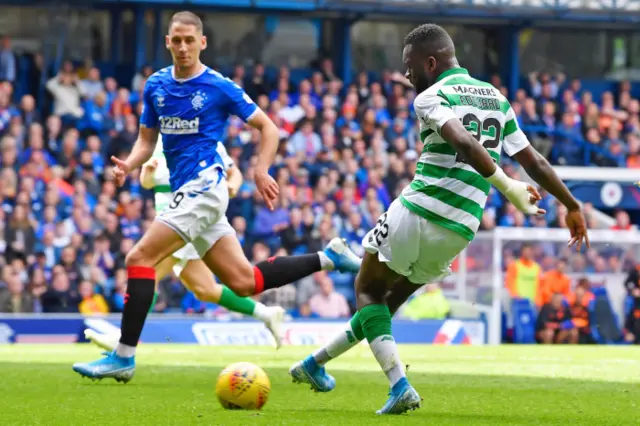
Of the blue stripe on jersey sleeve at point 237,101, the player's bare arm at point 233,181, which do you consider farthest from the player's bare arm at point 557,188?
the player's bare arm at point 233,181

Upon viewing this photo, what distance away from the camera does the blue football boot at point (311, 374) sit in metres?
8.14

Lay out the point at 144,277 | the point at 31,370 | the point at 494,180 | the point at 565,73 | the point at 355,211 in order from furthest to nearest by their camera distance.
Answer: the point at 565,73 < the point at 355,211 < the point at 31,370 < the point at 144,277 < the point at 494,180

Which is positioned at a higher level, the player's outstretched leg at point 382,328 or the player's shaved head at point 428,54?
the player's shaved head at point 428,54

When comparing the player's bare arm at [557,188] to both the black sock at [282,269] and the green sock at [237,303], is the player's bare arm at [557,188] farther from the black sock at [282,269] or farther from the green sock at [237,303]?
the green sock at [237,303]

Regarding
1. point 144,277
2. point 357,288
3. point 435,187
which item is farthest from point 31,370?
point 435,187

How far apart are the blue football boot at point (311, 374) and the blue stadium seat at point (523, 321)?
37.1 ft

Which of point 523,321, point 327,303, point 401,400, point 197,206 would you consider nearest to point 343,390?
point 197,206

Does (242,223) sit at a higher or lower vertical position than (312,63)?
lower

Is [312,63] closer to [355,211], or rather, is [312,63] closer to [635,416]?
[355,211]

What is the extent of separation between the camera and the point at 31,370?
10289 millimetres

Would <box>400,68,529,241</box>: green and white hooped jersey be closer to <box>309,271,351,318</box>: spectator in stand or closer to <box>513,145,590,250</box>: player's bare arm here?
<box>513,145,590,250</box>: player's bare arm

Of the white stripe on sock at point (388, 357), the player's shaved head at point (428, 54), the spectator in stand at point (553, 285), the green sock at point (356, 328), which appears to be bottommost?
the spectator in stand at point (553, 285)

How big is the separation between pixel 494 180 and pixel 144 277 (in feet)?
10.0

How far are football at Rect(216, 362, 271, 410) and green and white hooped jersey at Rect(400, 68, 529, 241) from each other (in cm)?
131
